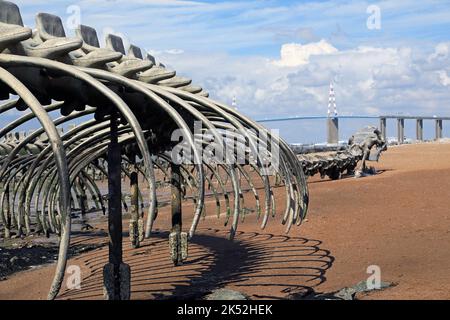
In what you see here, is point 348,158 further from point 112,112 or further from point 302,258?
point 112,112

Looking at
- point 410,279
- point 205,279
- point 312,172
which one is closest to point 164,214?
point 312,172

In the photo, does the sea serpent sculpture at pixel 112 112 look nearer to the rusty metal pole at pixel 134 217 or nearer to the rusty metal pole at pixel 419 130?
the rusty metal pole at pixel 134 217

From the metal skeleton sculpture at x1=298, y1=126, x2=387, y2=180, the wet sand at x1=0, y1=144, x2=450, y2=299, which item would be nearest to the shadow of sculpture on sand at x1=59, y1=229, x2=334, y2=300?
the wet sand at x1=0, y1=144, x2=450, y2=299

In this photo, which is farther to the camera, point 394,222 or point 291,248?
point 394,222

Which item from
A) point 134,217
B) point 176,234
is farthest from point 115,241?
point 134,217

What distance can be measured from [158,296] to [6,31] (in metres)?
4.45

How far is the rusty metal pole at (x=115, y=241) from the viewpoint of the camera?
7.32 m

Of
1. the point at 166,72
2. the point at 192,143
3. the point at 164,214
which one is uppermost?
the point at 166,72

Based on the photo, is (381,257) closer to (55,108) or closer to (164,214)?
(55,108)

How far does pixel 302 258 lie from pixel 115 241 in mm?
4133

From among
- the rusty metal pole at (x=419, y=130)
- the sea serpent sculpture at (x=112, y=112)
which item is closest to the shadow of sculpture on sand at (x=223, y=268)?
the sea serpent sculpture at (x=112, y=112)

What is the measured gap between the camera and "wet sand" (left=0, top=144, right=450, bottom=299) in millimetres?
8828

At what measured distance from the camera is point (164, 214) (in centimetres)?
1962
